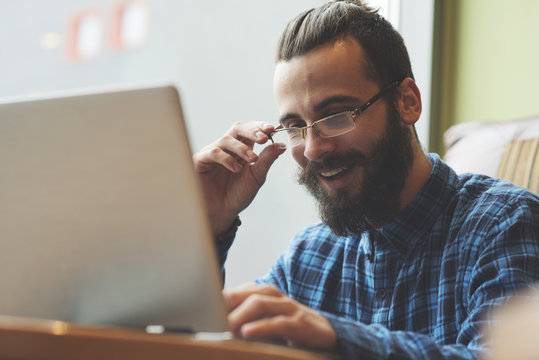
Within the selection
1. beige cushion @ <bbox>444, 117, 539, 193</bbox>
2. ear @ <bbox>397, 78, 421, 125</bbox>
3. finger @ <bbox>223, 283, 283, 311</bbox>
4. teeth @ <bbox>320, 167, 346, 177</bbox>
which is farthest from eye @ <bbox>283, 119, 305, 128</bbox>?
finger @ <bbox>223, 283, 283, 311</bbox>

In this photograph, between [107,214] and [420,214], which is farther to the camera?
[420,214]

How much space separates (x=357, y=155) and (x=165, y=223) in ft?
2.28

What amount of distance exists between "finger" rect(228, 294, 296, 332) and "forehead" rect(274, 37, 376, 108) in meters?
0.66

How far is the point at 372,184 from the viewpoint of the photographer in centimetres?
126

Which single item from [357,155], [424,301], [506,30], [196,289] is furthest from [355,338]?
[506,30]

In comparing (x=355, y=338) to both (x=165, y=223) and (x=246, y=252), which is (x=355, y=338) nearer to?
(x=165, y=223)

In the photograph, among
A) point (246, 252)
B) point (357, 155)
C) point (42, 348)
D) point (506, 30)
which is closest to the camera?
point (42, 348)

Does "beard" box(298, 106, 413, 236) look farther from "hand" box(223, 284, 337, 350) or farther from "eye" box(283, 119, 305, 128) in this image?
"hand" box(223, 284, 337, 350)

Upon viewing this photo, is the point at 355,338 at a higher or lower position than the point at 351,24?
lower

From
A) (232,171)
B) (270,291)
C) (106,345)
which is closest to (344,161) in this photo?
(232,171)

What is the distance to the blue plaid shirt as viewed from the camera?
0.95 metres

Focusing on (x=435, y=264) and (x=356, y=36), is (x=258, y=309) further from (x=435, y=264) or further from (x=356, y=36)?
(x=356, y=36)

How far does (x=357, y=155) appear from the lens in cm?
125

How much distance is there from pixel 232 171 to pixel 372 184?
31cm
